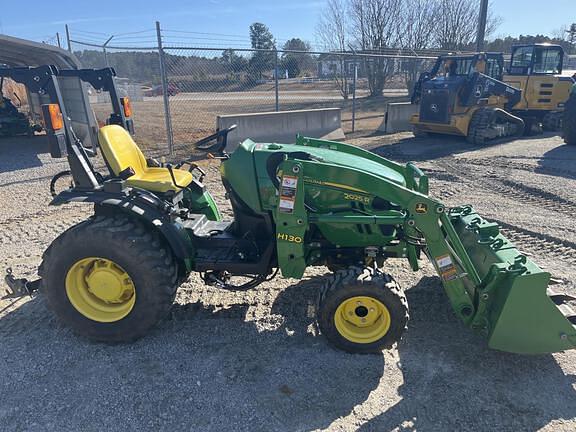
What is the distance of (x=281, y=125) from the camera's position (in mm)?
10508

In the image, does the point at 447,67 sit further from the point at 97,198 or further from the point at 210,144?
the point at 97,198

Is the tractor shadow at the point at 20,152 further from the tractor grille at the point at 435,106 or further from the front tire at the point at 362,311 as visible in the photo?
the tractor grille at the point at 435,106

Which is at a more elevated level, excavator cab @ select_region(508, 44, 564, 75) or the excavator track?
excavator cab @ select_region(508, 44, 564, 75)

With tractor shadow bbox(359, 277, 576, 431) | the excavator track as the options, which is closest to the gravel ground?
tractor shadow bbox(359, 277, 576, 431)

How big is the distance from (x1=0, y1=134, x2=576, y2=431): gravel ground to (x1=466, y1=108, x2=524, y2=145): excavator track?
23.0 feet

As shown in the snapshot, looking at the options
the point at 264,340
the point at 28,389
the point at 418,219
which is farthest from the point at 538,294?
the point at 28,389

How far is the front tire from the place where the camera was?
3035mm

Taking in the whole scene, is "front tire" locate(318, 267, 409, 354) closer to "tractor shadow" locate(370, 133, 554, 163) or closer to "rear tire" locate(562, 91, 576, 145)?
"tractor shadow" locate(370, 133, 554, 163)

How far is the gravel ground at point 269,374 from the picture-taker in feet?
8.66

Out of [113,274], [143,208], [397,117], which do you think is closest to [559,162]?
[397,117]

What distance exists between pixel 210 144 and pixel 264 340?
1622mm

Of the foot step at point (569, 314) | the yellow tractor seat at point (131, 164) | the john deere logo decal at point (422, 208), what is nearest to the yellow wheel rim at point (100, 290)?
the yellow tractor seat at point (131, 164)

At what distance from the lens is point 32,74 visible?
449 centimetres

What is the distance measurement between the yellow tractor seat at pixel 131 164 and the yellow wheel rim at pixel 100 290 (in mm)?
678
